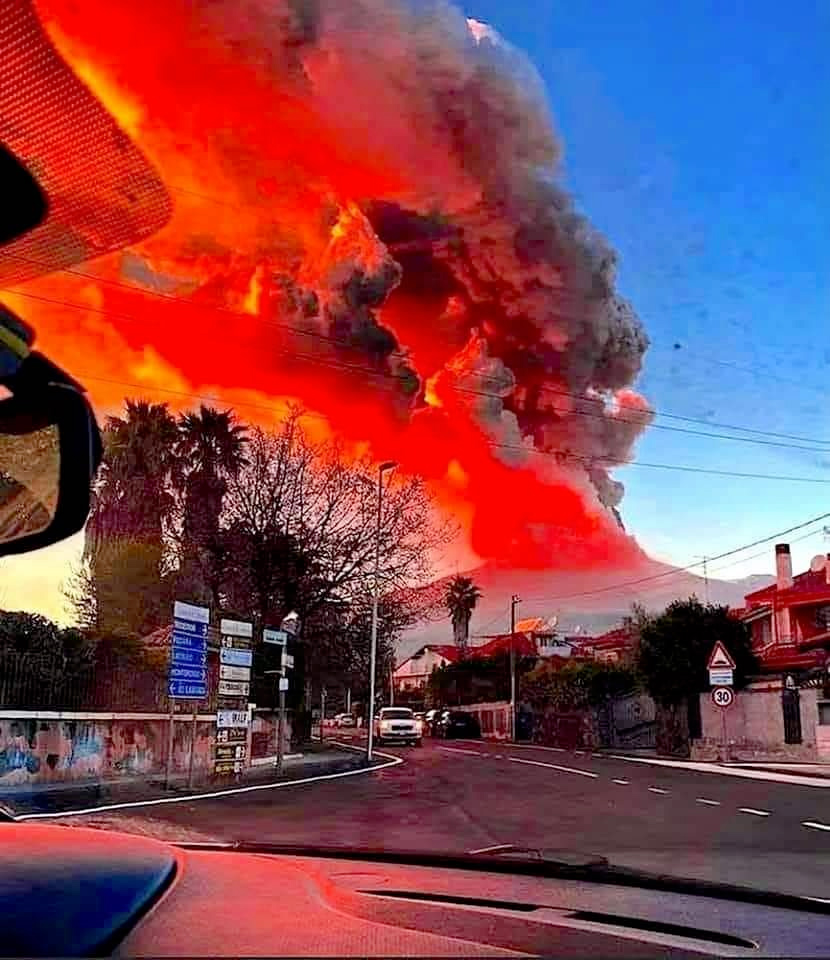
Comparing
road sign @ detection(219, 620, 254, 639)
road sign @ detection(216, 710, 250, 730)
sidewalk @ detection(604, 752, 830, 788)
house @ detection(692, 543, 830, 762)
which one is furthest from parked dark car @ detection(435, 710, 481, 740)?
road sign @ detection(219, 620, 254, 639)

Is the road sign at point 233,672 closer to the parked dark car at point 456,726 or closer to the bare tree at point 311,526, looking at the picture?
the bare tree at point 311,526

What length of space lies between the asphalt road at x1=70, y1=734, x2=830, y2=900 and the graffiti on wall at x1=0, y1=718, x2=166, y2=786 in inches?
109

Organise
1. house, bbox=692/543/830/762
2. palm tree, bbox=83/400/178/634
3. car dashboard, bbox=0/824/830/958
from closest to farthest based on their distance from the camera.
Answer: car dashboard, bbox=0/824/830/958 < house, bbox=692/543/830/762 < palm tree, bbox=83/400/178/634

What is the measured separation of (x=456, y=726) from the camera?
5059cm

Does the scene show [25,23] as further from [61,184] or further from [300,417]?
[300,417]

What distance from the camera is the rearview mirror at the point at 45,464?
2352 mm

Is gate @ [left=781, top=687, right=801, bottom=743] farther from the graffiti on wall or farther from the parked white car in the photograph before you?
the graffiti on wall

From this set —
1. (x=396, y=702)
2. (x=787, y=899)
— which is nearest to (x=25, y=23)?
(x=787, y=899)

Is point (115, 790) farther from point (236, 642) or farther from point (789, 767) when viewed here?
point (789, 767)

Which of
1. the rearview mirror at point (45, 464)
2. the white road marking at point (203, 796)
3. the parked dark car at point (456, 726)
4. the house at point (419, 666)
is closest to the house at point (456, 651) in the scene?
the house at point (419, 666)

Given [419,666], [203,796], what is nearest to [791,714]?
[203,796]

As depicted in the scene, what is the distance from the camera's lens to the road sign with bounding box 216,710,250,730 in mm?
19234

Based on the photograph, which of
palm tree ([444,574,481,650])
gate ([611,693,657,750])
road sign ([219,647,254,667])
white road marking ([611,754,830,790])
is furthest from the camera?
palm tree ([444,574,481,650])

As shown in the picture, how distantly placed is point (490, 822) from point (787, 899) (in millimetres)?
9128
